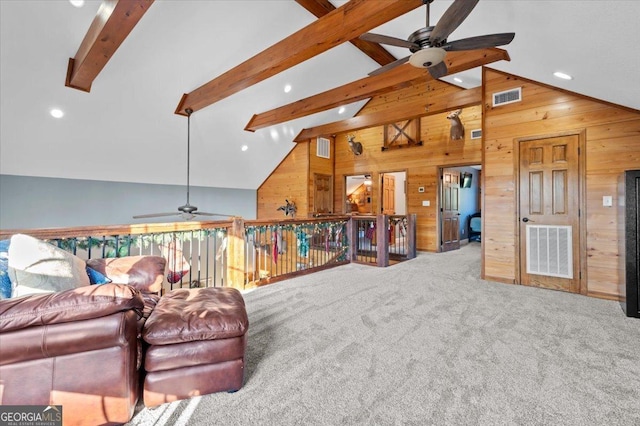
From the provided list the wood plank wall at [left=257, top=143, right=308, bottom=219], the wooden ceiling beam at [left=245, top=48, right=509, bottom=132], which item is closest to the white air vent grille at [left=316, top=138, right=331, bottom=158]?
the wood plank wall at [left=257, top=143, right=308, bottom=219]

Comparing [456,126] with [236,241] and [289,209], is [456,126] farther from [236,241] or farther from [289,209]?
[236,241]

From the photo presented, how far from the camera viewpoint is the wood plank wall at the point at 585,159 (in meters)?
3.48

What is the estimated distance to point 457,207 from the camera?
7.75 m

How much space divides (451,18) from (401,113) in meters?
3.66

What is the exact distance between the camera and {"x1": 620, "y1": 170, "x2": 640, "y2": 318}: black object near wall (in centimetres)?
295

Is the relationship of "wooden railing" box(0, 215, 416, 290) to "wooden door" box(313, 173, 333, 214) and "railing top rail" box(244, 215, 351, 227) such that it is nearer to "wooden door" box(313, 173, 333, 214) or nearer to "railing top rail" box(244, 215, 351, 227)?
"railing top rail" box(244, 215, 351, 227)

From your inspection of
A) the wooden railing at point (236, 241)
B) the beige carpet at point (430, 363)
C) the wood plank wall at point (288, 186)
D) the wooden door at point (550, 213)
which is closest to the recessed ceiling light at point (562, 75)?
the wooden door at point (550, 213)

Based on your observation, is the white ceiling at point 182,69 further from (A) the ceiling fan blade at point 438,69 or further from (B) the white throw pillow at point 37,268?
(B) the white throw pillow at point 37,268

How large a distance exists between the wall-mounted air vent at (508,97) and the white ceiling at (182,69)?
0.95 feet

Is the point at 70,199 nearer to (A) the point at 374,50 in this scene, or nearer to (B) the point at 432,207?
(A) the point at 374,50

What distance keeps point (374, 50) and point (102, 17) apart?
435 centimetres

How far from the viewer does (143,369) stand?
5.37ft

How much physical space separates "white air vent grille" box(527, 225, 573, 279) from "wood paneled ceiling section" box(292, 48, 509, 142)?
2362 mm

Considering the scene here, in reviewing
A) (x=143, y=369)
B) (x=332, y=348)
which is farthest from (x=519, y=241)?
(x=143, y=369)
